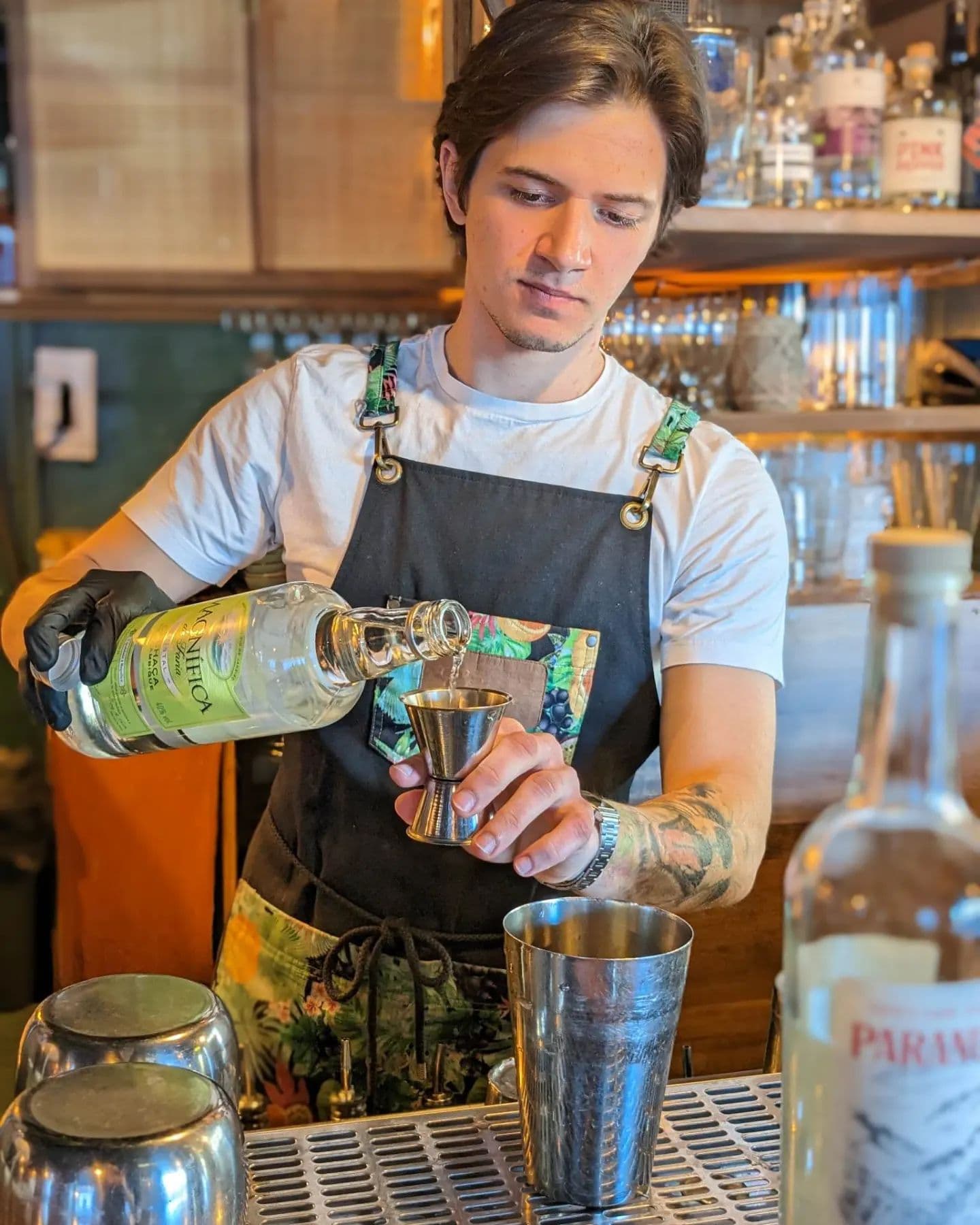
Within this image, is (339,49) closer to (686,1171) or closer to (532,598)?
(532,598)

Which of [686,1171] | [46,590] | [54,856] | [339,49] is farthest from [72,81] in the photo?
[686,1171]

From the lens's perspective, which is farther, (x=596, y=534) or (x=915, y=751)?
(x=596, y=534)

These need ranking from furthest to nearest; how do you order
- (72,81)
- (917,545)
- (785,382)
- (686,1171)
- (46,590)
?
1. (72,81)
2. (785,382)
3. (46,590)
4. (686,1171)
5. (917,545)

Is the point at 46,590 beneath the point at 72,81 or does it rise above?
beneath

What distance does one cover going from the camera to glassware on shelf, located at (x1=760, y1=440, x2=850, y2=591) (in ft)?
6.74

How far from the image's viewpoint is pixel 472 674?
1310 mm

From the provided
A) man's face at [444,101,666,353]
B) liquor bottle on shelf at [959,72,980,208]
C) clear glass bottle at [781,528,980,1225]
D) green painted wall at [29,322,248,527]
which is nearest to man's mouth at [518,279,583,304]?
man's face at [444,101,666,353]

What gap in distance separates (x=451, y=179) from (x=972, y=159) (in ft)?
3.35

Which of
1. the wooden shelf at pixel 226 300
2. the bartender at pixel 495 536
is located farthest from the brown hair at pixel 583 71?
the wooden shelf at pixel 226 300

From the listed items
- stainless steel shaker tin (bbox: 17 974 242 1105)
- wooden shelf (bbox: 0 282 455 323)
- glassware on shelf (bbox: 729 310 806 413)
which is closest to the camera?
stainless steel shaker tin (bbox: 17 974 242 1105)

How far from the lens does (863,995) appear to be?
0.53 metres

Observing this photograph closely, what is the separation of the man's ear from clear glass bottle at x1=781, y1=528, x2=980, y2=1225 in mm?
974

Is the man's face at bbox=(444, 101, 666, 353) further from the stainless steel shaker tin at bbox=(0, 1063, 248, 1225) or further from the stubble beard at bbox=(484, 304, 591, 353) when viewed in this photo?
the stainless steel shaker tin at bbox=(0, 1063, 248, 1225)

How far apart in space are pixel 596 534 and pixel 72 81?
2.06m
